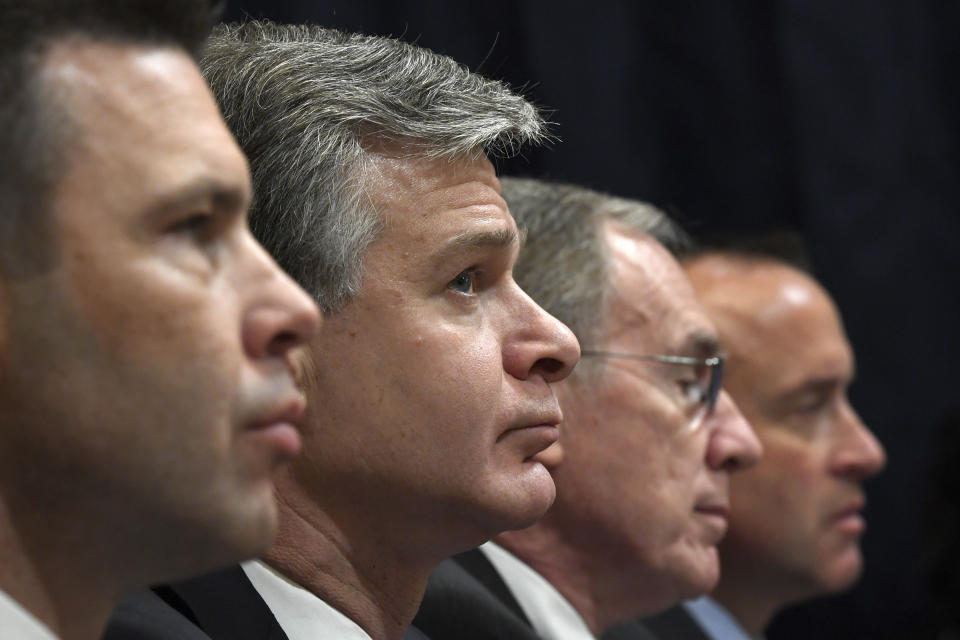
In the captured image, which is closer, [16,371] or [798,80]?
[16,371]

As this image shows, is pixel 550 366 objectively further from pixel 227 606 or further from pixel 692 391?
pixel 692 391

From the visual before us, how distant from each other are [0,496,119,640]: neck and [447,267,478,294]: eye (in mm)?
601

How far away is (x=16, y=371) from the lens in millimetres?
1005

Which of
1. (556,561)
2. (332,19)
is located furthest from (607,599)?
(332,19)

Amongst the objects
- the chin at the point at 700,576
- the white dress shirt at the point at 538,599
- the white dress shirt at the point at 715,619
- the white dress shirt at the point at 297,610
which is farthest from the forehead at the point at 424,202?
the white dress shirt at the point at 715,619

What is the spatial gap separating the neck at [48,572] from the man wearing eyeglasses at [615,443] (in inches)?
39.1

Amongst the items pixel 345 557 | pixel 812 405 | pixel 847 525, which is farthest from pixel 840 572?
pixel 345 557

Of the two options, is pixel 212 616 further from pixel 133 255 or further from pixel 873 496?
pixel 873 496

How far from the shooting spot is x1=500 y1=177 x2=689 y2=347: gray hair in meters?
2.14

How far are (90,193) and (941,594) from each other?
8.79 ft

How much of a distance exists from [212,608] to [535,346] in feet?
1.43

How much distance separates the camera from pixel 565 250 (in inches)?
85.5

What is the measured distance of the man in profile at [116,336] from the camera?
1007mm

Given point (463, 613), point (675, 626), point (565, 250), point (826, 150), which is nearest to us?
point (463, 613)
